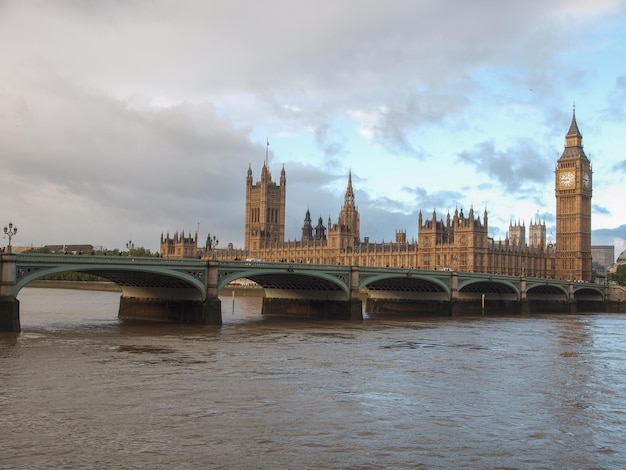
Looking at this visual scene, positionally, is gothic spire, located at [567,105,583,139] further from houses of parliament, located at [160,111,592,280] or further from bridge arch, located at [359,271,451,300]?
bridge arch, located at [359,271,451,300]

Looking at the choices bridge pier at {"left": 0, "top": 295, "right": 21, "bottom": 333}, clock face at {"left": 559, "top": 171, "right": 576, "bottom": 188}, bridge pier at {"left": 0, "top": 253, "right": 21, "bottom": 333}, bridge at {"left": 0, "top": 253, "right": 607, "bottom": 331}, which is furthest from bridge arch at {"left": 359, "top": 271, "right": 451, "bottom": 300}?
clock face at {"left": 559, "top": 171, "right": 576, "bottom": 188}

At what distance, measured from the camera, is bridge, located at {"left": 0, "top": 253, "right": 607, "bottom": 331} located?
37.8m

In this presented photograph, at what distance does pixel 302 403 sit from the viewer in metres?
21.0

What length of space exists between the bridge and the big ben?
112ft

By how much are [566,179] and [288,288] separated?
79.4 metres

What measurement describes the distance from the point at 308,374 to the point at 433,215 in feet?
296

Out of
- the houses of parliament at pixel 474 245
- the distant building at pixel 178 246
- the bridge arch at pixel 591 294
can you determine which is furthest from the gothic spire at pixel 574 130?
the distant building at pixel 178 246

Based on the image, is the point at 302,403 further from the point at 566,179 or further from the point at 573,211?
the point at 566,179

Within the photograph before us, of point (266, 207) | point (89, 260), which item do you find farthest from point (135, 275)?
point (266, 207)

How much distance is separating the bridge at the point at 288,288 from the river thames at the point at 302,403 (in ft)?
12.4

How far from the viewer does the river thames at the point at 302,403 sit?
1566 centimetres

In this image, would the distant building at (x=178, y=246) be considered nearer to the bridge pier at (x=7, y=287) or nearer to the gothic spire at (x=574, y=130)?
the gothic spire at (x=574, y=130)

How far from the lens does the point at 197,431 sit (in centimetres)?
1730

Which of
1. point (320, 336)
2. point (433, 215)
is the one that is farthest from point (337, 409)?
point (433, 215)
